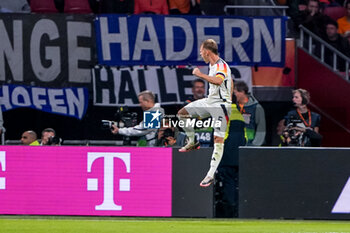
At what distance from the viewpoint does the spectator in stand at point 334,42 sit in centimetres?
1886

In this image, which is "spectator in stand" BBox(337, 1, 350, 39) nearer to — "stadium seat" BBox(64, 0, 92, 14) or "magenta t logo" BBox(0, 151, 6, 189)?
"stadium seat" BBox(64, 0, 92, 14)

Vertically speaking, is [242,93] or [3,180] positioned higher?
[242,93]

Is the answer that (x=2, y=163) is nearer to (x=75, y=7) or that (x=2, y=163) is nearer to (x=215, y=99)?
(x=215, y=99)

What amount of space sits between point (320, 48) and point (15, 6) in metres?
6.39

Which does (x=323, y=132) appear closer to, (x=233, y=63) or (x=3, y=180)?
(x=233, y=63)

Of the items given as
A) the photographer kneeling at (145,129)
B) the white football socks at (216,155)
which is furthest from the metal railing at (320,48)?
the white football socks at (216,155)

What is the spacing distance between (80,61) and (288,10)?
4898 millimetres

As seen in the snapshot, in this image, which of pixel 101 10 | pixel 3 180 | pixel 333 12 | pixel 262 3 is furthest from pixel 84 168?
pixel 333 12

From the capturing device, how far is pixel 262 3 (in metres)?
19.2

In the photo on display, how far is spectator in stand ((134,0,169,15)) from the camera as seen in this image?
58.6 ft

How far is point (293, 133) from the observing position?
562 inches

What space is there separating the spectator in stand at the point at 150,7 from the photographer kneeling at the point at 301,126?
14.4 feet

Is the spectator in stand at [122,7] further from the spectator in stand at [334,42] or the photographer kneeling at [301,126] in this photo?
the photographer kneeling at [301,126]

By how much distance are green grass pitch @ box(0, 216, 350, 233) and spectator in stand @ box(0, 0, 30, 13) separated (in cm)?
575
